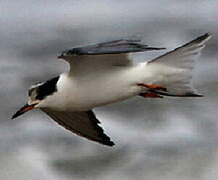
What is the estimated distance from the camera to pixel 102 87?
13.6 feet

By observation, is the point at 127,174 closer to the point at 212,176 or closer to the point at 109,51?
the point at 212,176

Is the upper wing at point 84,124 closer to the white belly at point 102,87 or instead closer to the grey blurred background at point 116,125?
the white belly at point 102,87

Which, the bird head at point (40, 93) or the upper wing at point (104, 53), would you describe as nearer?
the upper wing at point (104, 53)

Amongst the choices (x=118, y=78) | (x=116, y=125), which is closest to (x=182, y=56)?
(x=118, y=78)

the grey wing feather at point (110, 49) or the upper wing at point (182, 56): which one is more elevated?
the grey wing feather at point (110, 49)

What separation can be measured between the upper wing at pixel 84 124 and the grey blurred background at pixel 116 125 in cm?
337

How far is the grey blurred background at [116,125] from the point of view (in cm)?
829

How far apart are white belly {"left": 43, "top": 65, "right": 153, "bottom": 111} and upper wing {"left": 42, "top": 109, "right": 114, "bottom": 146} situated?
1.33ft

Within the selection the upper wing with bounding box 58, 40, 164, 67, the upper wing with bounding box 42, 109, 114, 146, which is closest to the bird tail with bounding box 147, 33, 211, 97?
the upper wing with bounding box 58, 40, 164, 67

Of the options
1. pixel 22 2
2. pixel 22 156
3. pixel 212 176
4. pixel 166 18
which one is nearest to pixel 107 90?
pixel 212 176

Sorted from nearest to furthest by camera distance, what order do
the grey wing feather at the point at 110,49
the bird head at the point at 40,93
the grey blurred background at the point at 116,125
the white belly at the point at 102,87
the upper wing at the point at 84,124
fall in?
the grey wing feather at the point at 110,49 → the white belly at the point at 102,87 → the bird head at the point at 40,93 → the upper wing at the point at 84,124 → the grey blurred background at the point at 116,125

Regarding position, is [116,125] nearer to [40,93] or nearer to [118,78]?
[40,93]

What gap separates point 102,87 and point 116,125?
499 centimetres

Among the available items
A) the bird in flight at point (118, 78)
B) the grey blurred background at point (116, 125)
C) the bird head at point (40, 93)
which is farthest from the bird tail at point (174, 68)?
the grey blurred background at point (116, 125)
